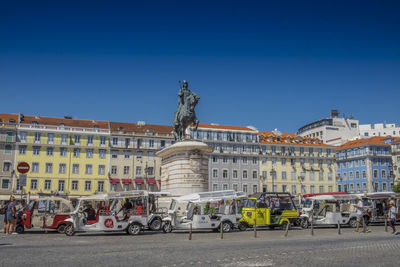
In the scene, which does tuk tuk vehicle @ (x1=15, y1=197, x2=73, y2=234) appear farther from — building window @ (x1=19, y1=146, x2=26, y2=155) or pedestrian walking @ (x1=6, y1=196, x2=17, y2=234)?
building window @ (x1=19, y1=146, x2=26, y2=155)

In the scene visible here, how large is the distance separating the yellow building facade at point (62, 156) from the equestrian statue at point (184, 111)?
121 feet

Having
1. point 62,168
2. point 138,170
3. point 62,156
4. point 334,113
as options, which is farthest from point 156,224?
point 334,113

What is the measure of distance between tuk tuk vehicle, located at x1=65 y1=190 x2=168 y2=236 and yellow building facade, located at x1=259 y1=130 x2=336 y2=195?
54866mm

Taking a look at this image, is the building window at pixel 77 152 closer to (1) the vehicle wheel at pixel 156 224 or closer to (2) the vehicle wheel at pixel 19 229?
(2) the vehicle wheel at pixel 19 229

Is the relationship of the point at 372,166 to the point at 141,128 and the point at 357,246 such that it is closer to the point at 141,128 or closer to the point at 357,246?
the point at 141,128

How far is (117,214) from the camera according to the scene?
1884cm

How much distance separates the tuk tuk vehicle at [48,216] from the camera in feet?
62.5

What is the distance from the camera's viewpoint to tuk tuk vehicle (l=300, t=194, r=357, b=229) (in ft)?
76.9

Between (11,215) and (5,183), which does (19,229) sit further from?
(5,183)

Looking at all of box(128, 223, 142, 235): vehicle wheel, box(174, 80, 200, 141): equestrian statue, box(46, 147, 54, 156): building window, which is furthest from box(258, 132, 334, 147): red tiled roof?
box(128, 223, 142, 235): vehicle wheel

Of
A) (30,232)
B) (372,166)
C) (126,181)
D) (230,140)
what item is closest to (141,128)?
(126,181)

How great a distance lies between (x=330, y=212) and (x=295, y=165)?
52.3 meters

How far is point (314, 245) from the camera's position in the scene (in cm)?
1386

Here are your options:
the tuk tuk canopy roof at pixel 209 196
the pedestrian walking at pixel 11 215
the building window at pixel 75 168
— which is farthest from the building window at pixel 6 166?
the tuk tuk canopy roof at pixel 209 196
